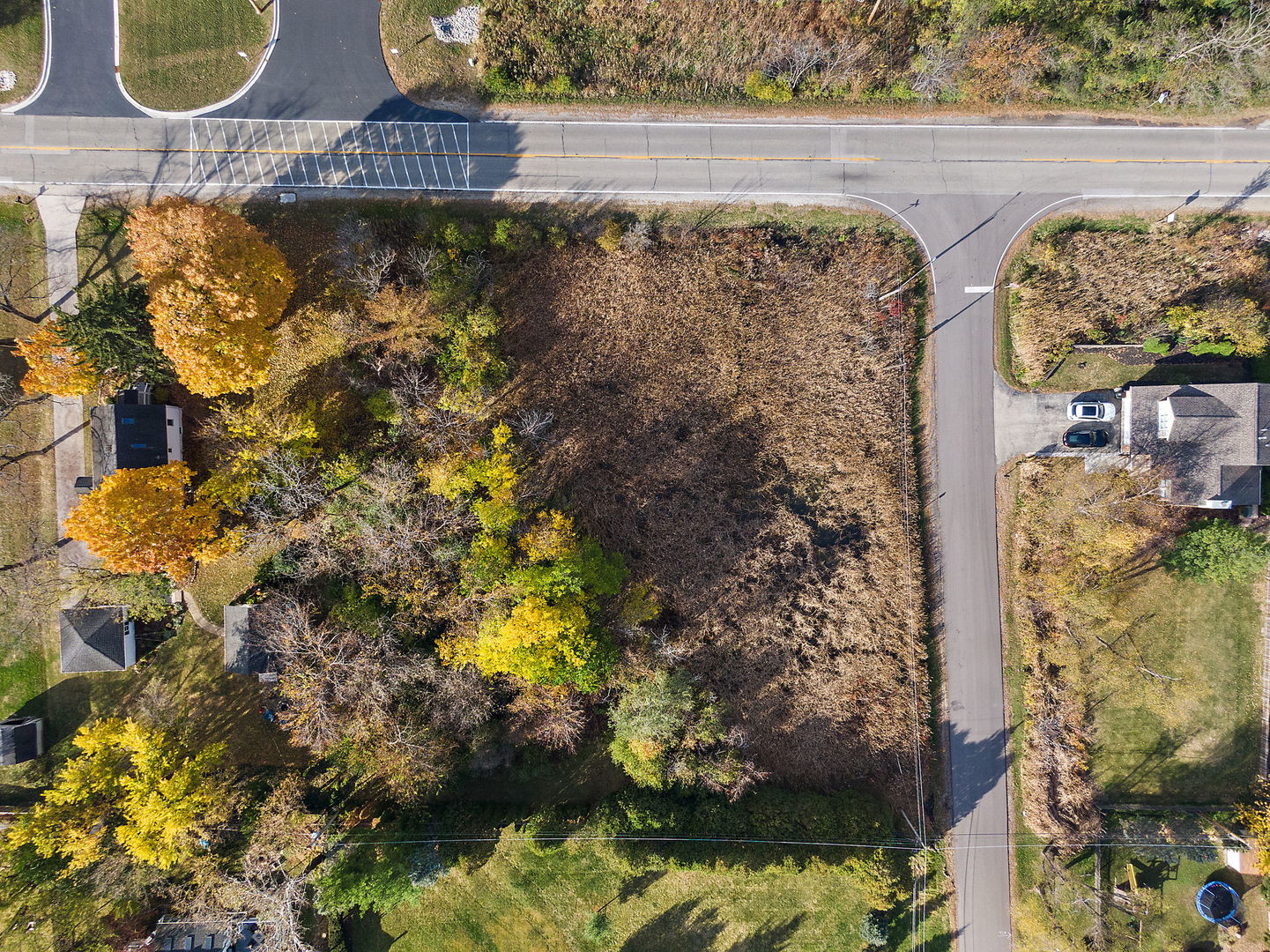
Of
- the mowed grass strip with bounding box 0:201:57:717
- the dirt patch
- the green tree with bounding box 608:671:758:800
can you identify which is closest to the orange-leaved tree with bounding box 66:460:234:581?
the mowed grass strip with bounding box 0:201:57:717

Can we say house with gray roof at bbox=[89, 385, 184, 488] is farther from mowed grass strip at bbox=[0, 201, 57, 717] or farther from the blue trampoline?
the blue trampoline

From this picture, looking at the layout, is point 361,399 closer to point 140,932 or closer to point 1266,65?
point 140,932

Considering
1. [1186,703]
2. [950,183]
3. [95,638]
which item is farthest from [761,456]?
[95,638]

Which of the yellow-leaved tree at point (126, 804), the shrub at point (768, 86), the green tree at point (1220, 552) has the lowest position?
the yellow-leaved tree at point (126, 804)

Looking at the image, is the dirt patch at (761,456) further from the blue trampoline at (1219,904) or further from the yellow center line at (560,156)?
the blue trampoline at (1219,904)

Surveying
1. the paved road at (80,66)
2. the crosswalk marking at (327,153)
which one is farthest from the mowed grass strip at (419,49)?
the paved road at (80,66)

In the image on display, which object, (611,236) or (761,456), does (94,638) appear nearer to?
(611,236)
